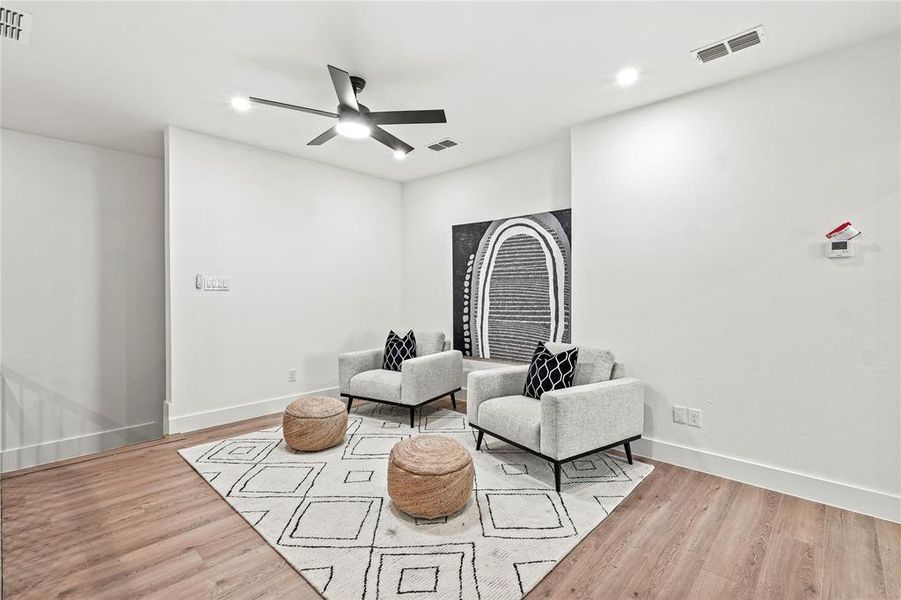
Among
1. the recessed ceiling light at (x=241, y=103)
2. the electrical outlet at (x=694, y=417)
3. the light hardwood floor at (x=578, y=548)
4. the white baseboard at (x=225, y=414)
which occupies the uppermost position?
the recessed ceiling light at (x=241, y=103)

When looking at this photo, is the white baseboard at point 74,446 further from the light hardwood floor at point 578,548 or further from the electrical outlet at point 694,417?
the electrical outlet at point 694,417

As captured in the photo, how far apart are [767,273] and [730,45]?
4.49ft

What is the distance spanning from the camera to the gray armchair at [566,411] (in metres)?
2.61

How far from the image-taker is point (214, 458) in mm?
3186

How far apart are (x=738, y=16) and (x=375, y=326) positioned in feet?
14.1

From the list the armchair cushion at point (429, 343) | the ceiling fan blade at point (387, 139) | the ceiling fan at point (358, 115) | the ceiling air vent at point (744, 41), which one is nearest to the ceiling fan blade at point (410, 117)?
the ceiling fan at point (358, 115)

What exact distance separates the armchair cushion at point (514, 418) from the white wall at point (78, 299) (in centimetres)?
355

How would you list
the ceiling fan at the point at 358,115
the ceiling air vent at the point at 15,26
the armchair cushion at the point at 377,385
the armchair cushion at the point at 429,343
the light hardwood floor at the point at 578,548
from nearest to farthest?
the light hardwood floor at the point at 578,548 → the ceiling air vent at the point at 15,26 → the ceiling fan at the point at 358,115 → the armchair cushion at the point at 377,385 → the armchair cushion at the point at 429,343

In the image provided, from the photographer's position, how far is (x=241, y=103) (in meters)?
3.23

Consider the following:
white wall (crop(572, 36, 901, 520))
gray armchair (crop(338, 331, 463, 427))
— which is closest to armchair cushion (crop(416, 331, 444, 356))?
gray armchair (crop(338, 331, 463, 427))

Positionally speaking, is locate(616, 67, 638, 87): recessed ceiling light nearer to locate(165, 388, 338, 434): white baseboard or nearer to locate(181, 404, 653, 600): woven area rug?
locate(181, 404, 653, 600): woven area rug

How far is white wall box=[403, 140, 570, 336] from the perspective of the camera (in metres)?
4.20

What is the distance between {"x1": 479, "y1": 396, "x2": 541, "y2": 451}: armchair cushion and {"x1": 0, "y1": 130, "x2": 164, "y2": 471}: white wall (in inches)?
140

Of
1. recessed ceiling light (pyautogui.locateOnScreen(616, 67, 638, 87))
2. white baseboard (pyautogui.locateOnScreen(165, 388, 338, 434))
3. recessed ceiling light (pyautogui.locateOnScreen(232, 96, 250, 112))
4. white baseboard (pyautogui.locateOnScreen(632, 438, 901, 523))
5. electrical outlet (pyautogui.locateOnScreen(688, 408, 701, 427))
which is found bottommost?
white baseboard (pyautogui.locateOnScreen(632, 438, 901, 523))
